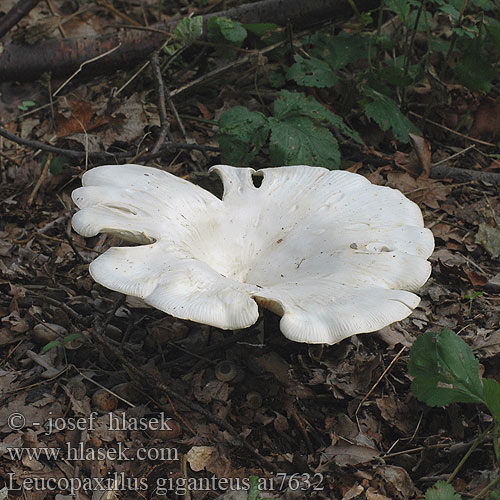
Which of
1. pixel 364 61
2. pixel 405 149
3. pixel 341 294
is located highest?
pixel 341 294

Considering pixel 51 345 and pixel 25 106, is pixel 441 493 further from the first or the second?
pixel 25 106

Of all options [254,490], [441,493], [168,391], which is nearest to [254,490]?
[254,490]

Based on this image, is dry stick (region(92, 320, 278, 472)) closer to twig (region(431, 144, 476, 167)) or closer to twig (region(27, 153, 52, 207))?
twig (region(27, 153, 52, 207))

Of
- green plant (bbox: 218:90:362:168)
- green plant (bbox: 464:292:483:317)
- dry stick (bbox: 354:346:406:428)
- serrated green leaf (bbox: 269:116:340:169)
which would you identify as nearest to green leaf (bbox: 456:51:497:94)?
green plant (bbox: 218:90:362:168)

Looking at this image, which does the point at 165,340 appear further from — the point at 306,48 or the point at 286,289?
the point at 306,48

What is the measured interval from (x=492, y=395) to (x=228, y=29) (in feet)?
11.8

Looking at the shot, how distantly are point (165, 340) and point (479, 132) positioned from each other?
3176 mm

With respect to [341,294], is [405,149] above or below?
below

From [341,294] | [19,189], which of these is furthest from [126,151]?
[341,294]

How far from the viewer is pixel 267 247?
309 centimetres

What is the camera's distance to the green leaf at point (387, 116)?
14.2 ft

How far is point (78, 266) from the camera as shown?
3.78 metres

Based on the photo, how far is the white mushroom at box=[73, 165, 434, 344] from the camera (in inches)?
91.5

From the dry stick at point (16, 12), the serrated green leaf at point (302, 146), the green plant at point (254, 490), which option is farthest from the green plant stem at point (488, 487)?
the dry stick at point (16, 12)
